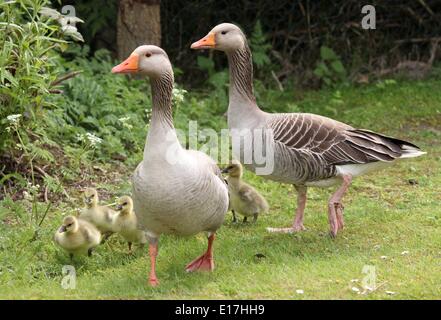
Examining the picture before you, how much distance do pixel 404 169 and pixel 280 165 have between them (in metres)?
3.00

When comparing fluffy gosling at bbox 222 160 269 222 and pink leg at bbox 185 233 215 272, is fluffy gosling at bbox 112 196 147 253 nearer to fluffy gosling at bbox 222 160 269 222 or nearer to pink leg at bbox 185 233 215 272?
pink leg at bbox 185 233 215 272

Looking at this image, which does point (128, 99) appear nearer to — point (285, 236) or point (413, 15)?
point (285, 236)

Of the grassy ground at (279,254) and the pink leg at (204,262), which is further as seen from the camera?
the pink leg at (204,262)

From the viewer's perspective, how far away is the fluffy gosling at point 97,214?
7574mm

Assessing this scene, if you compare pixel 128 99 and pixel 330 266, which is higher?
pixel 128 99

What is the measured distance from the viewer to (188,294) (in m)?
6.43

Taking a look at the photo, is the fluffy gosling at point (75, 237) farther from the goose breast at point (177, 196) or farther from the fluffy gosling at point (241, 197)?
the fluffy gosling at point (241, 197)

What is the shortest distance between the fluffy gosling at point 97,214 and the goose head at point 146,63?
1.58 meters

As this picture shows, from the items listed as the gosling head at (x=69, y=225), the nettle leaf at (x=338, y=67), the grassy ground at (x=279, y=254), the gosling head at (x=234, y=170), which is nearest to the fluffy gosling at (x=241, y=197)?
the gosling head at (x=234, y=170)

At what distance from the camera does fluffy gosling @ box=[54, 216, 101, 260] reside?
23.2 ft

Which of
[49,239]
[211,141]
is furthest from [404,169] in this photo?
[49,239]

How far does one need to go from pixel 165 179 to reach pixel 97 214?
4.90ft

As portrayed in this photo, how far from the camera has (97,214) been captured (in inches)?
299

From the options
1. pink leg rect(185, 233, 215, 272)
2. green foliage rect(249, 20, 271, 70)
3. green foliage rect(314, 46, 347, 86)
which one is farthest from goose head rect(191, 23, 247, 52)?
green foliage rect(314, 46, 347, 86)
